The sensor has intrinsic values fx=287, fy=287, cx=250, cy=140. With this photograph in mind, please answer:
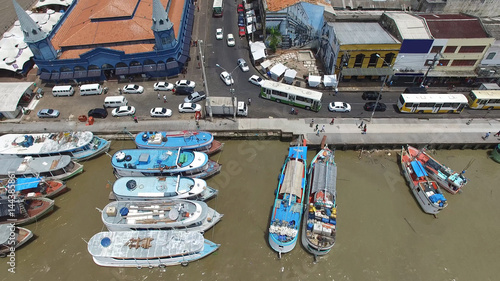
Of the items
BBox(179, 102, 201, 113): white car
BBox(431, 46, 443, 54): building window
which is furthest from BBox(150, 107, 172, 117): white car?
BBox(431, 46, 443, 54): building window

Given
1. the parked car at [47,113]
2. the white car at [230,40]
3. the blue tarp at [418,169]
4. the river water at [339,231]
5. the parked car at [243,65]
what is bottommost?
the river water at [339,231]

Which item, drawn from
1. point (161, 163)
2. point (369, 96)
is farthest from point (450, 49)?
point (161, 163)

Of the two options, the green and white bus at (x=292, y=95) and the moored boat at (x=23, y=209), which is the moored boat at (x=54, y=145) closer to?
the moored boat at (x=23, y=209)

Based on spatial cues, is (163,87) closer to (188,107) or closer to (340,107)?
(188,107)

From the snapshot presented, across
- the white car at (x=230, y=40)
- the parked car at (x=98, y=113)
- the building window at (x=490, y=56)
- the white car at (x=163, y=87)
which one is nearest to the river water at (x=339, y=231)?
the parked car at (x=98, y=113)

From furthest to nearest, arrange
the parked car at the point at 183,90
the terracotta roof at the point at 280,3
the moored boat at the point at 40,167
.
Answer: the terracotta roof at the point at 280,3, the parked car at the point at 183,90, the moored boat at the point at 40,167

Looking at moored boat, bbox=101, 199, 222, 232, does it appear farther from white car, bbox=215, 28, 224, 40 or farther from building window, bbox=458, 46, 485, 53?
building window, bbox=458, 46, 485, 53
